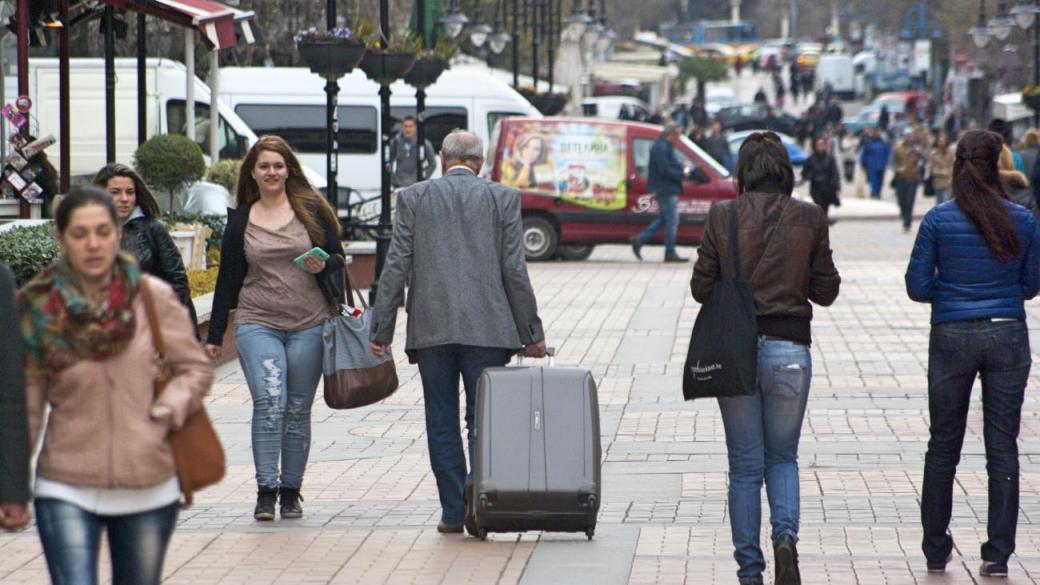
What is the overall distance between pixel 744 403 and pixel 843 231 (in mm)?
25908

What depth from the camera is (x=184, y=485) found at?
476 cm

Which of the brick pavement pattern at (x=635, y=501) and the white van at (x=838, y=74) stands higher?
the white van at (x=838, y=74)

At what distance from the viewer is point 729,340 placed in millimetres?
6582

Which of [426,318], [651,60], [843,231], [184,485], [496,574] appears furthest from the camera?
[651,60]

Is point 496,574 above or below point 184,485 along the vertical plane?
below

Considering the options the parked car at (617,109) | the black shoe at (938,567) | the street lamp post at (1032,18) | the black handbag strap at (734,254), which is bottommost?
the black shoe at (938,567)

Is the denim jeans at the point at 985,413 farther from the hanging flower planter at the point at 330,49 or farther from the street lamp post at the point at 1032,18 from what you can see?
the street lamp post at the point at 1032,18

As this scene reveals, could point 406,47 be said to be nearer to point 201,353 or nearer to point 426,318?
point 426,318

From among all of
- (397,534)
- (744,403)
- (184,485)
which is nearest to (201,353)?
(184,485)

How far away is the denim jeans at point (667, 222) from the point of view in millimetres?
23047

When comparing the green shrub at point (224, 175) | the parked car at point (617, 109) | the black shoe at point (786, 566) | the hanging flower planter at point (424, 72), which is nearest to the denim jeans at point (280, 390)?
the black shoe at point (786, 566)

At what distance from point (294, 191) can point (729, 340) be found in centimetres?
228

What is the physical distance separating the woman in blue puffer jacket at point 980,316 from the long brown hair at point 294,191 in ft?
7.76

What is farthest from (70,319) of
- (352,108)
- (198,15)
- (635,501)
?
(352,108)
